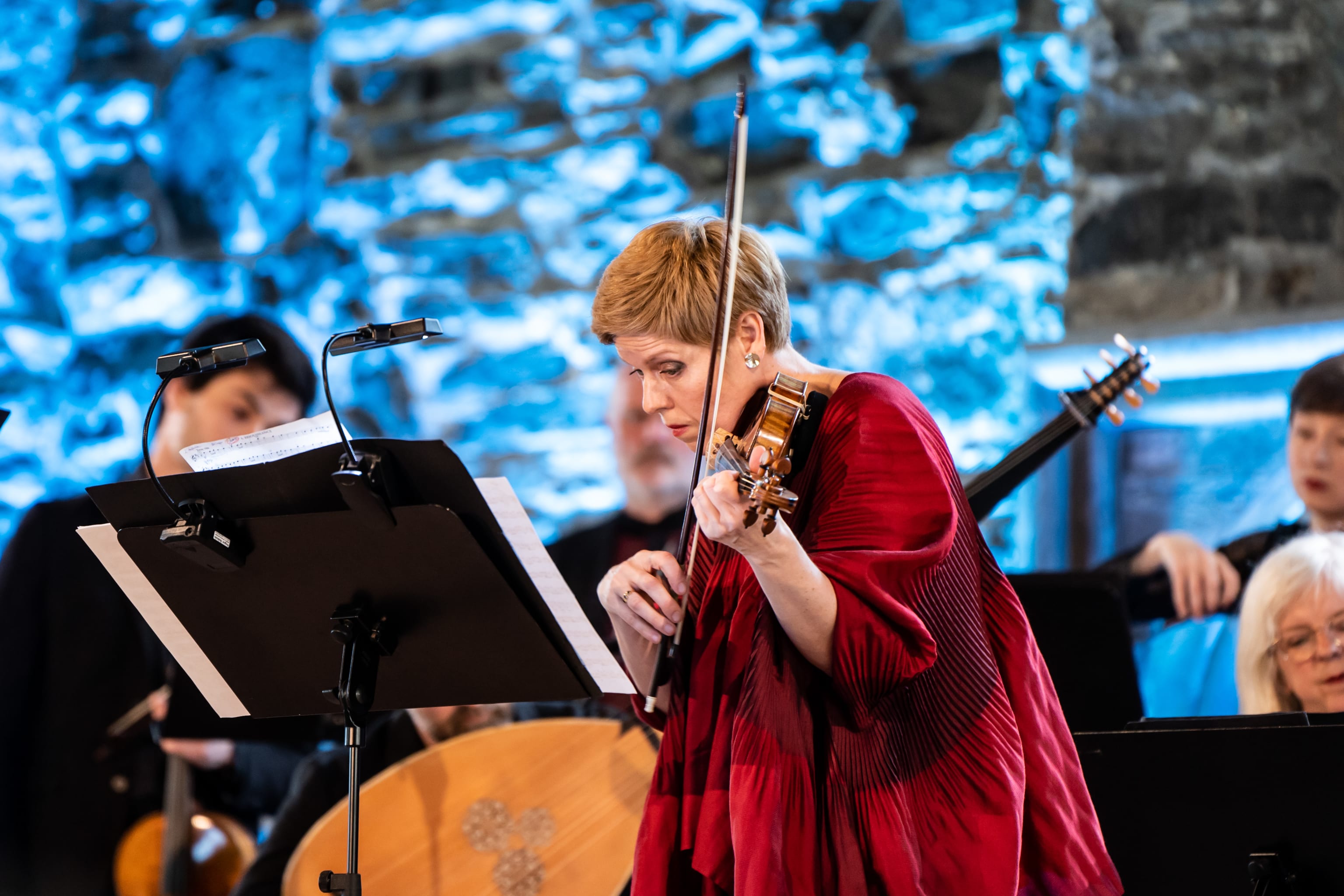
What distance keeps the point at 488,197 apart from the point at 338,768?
1.93 metres

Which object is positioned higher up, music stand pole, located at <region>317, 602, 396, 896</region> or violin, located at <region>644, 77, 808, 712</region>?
violin, located at <region>644, 77, 808, 712</region>

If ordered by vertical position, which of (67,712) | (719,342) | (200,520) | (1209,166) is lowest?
(67,712)

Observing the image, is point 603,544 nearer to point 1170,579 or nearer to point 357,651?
point 1170,579

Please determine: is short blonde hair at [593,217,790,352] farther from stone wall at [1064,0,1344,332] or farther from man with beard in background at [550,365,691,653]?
stone wall at [1064,0,1344,332]

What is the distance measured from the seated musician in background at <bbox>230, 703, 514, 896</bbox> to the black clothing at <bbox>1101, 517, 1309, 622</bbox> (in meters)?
1.47

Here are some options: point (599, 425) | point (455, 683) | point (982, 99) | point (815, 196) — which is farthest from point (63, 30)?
point (455, 683)

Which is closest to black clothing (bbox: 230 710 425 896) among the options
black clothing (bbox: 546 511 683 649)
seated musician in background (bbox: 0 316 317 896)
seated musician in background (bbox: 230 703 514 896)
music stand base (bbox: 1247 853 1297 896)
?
seated musician in background (bbox: 230 703 514 896)

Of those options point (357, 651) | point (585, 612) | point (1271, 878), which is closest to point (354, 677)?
point (357, 651)

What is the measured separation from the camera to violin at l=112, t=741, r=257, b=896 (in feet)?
9.71

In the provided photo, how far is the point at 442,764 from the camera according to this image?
2.47 m

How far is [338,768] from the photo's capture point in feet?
9.23

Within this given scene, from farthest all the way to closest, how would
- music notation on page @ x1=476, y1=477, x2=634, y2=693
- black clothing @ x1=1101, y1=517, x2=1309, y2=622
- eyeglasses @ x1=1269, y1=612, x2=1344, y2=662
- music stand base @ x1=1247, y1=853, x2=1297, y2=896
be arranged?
1. black clothing @ x1=1101, y1=517, x2=1309, y2=622
2. eyeglasses @ x1=1269, y1=612, x2=1344, y2=662
3. music stand base @ x1=1247, y1=853, x2=1297, y2=896
4. music notation on page @ x1=476, y1=477, x2=634, y2=693

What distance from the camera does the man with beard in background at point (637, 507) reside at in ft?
11.2

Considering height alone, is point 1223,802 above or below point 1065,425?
below
